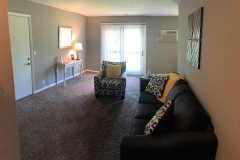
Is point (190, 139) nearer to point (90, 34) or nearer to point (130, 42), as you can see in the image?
point (130, 42)

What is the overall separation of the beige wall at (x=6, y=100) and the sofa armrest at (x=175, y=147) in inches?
42.5

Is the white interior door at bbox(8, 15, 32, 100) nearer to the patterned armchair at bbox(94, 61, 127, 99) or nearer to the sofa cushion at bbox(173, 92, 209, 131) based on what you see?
the patterned armchair at bbox(94, 61, 127, 99)

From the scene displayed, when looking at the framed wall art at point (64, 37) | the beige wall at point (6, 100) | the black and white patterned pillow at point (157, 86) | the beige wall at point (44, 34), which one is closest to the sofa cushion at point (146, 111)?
the black and white patterned pillow at point (157, 86)

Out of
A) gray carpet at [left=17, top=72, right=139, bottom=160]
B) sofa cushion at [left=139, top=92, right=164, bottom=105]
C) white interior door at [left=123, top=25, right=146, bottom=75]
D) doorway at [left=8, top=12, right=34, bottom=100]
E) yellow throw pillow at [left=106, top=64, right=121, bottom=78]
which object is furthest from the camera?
white interior door at [left=123, top=25, right=146, bottom=75]

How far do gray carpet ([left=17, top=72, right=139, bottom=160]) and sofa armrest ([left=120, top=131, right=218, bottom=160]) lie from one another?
76cm

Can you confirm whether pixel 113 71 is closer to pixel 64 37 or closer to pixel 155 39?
pixel 64 37

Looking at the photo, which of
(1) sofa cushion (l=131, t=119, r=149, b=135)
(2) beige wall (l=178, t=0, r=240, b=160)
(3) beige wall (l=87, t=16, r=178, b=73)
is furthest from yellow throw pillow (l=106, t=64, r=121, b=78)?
(2) beige wall (l=178, t=0, r=240, b=160)

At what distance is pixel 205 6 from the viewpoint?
240 cm

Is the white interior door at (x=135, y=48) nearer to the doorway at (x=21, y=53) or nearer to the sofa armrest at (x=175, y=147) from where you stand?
the doorway at (x=21, y=53)

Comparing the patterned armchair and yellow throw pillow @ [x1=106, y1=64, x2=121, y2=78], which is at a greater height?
yellow throw pillow @ [x1=106, y1=64, x2=121, y2=78]

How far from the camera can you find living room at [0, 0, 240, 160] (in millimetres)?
1684

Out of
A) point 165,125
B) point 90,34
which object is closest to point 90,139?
point 165,125

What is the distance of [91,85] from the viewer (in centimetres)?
629

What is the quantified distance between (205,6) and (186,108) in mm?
1260
